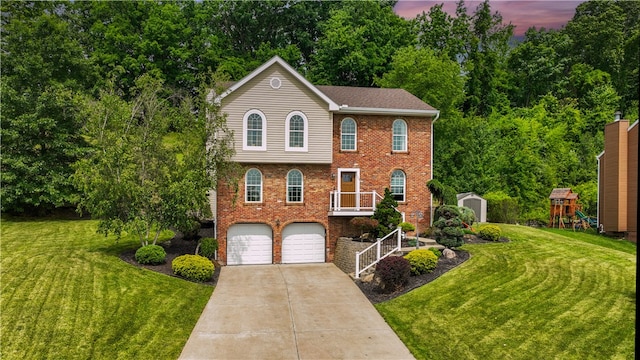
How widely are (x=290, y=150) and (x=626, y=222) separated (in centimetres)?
2183

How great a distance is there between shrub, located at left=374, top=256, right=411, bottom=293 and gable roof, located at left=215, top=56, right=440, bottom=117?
30.3 feet

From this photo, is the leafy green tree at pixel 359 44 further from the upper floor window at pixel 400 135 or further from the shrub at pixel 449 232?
the shrub at pixel 449 232

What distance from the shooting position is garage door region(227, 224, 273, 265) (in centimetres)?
2400

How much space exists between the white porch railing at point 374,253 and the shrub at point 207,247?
732 cm

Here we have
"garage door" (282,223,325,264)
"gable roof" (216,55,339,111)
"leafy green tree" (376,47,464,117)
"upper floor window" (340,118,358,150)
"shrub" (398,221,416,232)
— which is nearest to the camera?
"gable roof" (216,55,339,111)

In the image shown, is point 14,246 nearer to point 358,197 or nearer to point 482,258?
point 358,197

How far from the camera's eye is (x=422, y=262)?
19375 millimetres

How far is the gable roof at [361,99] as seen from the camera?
23156 mm

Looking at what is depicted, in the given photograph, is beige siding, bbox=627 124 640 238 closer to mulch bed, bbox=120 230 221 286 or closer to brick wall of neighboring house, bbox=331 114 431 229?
brick wall of neighboring house, bbox=331 114 431 229

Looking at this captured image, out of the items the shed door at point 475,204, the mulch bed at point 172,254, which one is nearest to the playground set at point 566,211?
the shed door at point 475,204

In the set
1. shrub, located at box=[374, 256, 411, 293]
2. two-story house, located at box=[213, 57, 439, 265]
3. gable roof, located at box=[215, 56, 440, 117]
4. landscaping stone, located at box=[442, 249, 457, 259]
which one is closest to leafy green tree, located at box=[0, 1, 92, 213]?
two-story house, located at box=[213, 57, 439, 265]

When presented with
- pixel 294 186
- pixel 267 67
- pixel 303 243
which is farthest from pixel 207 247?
pixel 267 67

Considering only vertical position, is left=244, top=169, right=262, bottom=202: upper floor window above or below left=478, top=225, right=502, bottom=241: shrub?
above

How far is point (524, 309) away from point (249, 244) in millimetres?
13952
